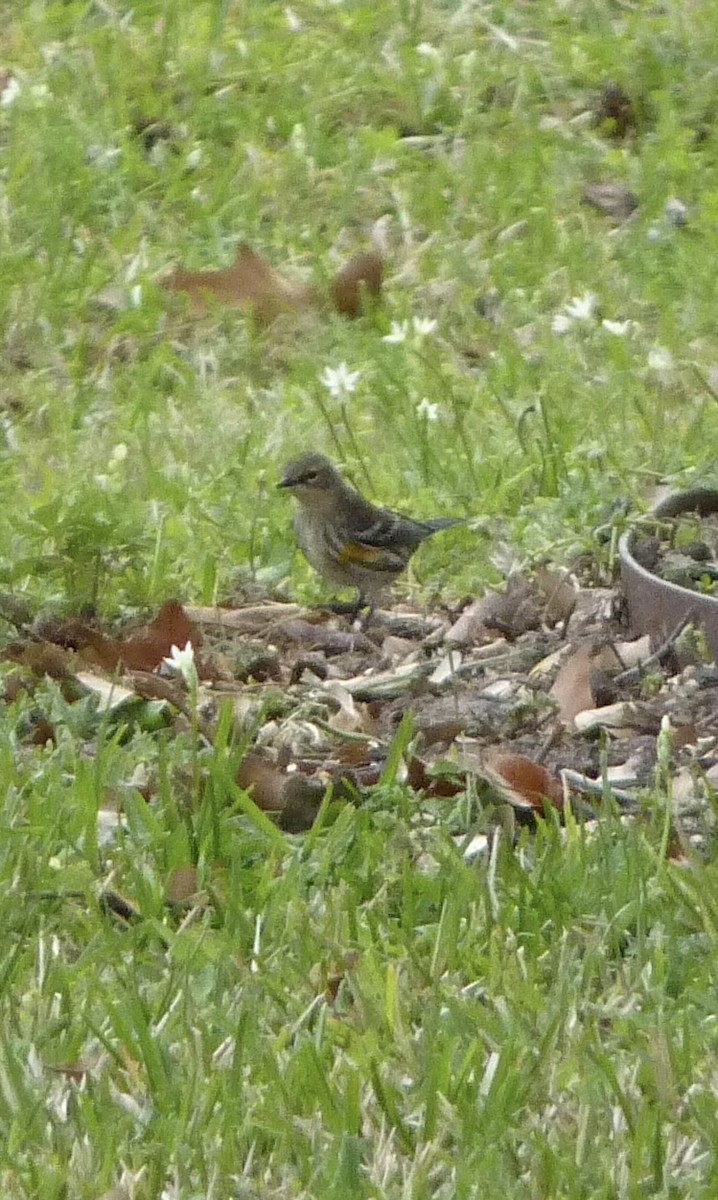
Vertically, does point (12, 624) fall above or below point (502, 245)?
above

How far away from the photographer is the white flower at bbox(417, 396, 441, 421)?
7.14 metres

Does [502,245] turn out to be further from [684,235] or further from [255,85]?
[255,85]

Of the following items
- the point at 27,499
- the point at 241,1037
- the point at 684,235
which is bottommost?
the point at 684,235

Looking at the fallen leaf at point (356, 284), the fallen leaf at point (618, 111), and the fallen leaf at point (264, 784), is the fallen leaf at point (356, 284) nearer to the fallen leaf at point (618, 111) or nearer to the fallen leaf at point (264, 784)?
the fallen leaf at point (618, 111)

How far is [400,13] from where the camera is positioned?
9.74 meters

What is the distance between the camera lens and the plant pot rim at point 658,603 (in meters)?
5.27

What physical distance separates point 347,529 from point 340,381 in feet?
4.62

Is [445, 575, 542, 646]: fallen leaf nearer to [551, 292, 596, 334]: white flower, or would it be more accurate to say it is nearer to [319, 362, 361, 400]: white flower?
[319, 362, 361, 400]: white flower

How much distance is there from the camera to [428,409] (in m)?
7.16

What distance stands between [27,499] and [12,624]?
3.77ft

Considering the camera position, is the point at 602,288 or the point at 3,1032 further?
the point at 602,288

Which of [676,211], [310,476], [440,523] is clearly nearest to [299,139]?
[676,211]

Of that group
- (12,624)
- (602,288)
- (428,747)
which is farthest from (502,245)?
(428,747)

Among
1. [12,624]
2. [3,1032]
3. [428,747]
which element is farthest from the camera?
[12,624]
